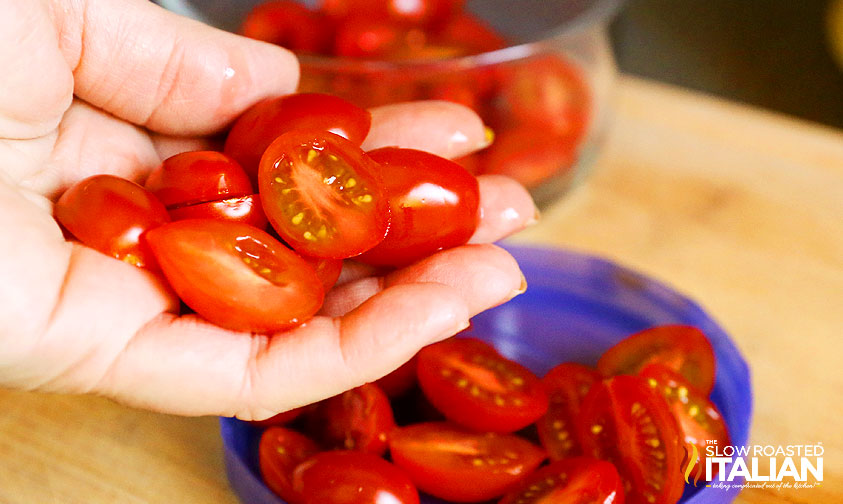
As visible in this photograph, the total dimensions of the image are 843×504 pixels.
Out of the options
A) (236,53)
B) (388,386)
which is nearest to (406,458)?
(388,386)

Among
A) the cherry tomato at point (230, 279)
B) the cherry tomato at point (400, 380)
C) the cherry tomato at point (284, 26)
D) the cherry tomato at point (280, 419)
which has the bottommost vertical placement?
the cherry tomato at point (280, 419)

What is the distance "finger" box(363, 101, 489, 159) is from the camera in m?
1.14

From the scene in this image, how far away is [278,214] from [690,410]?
1.75ft

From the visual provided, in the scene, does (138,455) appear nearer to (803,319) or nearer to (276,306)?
(276,306)

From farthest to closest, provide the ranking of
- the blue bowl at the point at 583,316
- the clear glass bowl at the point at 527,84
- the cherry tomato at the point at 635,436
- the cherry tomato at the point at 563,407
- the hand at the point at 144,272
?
the clear glass bowl at the point at 527,84 < the blue bowl at the point at 583,316 < the cherry tomato at the point at 563,407 < the cherry tomato at the point at 635,436 < the hand at the point at 144,272

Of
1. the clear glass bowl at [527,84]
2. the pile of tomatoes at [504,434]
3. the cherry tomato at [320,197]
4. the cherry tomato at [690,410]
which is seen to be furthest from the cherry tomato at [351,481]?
the clear glass bowl at [527,84]

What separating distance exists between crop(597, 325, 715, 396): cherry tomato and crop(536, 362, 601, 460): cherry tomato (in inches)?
1.8

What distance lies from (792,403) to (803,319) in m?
0.19

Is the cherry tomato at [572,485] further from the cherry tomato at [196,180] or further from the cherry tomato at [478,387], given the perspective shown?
the cherry tomato at [196,180]

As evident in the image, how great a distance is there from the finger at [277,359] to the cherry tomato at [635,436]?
0.83 feet

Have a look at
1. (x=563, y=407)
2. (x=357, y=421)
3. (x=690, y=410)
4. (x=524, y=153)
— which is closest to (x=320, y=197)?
(x=357, y=421)

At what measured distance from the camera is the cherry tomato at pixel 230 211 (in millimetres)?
929

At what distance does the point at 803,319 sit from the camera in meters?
1.31

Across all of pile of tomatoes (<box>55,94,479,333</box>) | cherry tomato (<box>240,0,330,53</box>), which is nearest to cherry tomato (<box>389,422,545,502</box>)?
pile of tomatoes (<box>55,94,479,333</box>)
